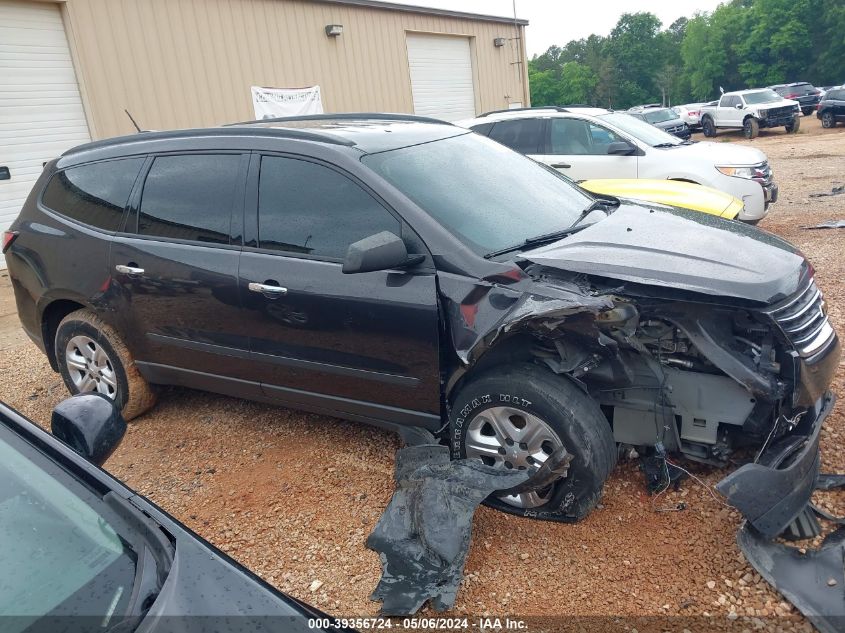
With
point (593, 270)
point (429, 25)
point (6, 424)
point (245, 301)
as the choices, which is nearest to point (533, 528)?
point (593, 270)

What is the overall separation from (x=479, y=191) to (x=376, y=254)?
857mm

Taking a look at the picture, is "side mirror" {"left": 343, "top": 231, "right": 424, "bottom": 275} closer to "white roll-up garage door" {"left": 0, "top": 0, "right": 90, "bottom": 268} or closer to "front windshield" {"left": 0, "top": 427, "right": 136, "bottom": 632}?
"front windshield" {"left": 0, "top": 427, "right": 136, "bottom": 632}

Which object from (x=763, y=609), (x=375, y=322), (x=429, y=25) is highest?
(x=429, y=25)

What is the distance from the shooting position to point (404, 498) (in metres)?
3.02

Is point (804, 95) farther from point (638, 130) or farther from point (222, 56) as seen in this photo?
point (222, 56)

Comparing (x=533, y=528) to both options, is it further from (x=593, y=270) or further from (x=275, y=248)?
(x=275, y=248)

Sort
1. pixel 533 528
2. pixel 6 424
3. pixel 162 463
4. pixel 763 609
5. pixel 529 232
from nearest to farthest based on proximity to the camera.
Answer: pixel 6 424 → pixel 763 609 → pixel 533 528 → pixel 529 232 → pixel 162 463

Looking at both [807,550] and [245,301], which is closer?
[807,550]

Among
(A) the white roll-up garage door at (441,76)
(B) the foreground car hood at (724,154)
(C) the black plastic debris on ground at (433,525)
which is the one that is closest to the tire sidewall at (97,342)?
(C) the black plastic debris on ground at (433,525)

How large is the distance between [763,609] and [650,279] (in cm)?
Answer: 134

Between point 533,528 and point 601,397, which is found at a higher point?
point 601,397

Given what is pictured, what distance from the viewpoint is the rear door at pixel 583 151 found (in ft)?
27.6

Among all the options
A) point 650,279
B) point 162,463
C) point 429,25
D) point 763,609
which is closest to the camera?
point 763,609

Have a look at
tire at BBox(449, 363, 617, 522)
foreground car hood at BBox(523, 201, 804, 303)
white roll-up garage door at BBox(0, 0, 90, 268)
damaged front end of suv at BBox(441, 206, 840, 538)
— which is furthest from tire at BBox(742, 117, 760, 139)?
tire at BBox(449, 363, 617, 522)
